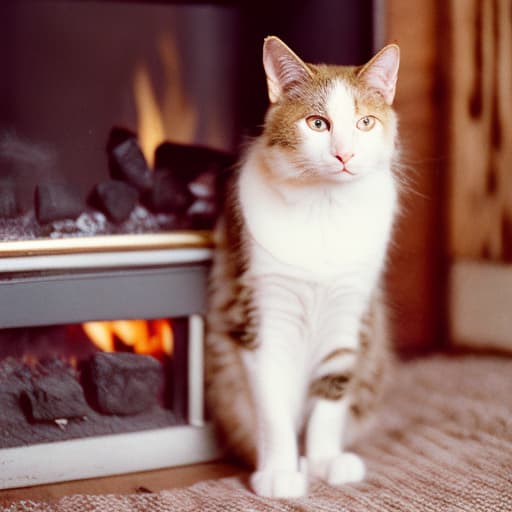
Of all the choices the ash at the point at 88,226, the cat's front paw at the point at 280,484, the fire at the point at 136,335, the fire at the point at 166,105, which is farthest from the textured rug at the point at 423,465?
the fire at the point at 166,105

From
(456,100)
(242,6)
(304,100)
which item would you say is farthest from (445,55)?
(304,100)

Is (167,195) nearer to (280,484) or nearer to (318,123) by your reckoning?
(318,123)

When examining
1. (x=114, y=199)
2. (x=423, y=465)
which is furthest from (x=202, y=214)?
(x=423, y=465)

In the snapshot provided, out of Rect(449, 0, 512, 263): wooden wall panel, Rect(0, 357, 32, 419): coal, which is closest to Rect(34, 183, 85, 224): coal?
Rect(0, 357, 32, 419): coal

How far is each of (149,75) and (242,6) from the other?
0.27 metres

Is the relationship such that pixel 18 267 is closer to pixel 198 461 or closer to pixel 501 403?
pixel 198 461

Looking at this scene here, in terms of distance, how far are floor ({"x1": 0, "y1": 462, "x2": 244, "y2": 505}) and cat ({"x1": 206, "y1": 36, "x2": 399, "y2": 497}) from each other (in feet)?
0.22

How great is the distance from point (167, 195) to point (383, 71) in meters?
0.46

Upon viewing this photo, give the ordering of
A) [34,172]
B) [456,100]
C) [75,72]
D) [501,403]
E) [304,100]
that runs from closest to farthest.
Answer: [304,100] < [34,172] < [501,403] < [75,72] < [456,100]

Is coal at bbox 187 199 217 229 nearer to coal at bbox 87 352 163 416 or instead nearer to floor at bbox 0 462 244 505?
coal at bbox 87 352 163 416

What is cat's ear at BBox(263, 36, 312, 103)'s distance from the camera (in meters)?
1.15

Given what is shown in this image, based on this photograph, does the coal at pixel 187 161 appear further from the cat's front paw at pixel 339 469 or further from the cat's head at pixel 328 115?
the cat's front paw at pixel 339 469

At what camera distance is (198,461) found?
1411 millimetres

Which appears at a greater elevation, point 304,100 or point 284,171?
point 304,100
